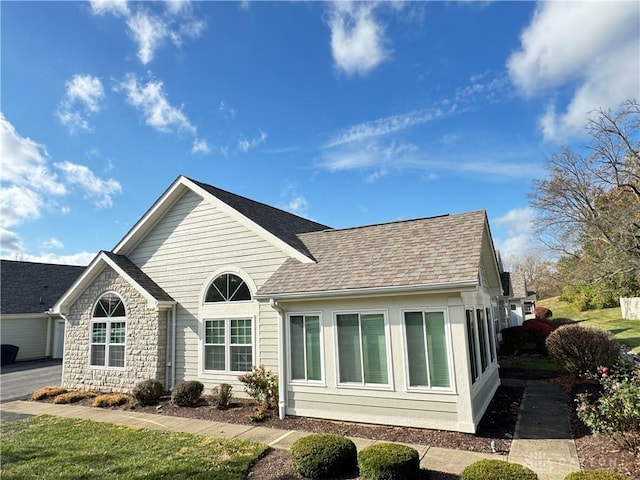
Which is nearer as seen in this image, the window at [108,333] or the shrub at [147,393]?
the shrub at [147,393]

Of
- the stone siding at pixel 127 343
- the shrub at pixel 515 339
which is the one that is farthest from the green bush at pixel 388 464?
the shrub at pixel 515 339

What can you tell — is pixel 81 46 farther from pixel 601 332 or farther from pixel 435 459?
pixel 601 332

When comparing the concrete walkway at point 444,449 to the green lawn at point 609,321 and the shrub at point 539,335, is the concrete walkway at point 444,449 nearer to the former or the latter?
the shrub at point 539,335

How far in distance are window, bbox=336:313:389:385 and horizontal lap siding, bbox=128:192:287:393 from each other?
2740mm

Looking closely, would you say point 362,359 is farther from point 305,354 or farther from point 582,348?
point 582,348

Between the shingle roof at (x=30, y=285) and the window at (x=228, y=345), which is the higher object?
the shingle roof at (x=30, y=285)

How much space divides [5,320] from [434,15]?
28.8m

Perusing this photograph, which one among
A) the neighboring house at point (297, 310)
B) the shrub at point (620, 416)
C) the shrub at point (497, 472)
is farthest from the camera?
the neighboring house at point (297, 310)

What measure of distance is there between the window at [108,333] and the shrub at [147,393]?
2364 mm

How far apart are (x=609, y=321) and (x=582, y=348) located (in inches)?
950

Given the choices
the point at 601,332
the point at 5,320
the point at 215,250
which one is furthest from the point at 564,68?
the point at 5,320

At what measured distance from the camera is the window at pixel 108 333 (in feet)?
45.3

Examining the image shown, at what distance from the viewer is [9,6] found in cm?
973

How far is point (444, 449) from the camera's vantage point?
7133 mm
